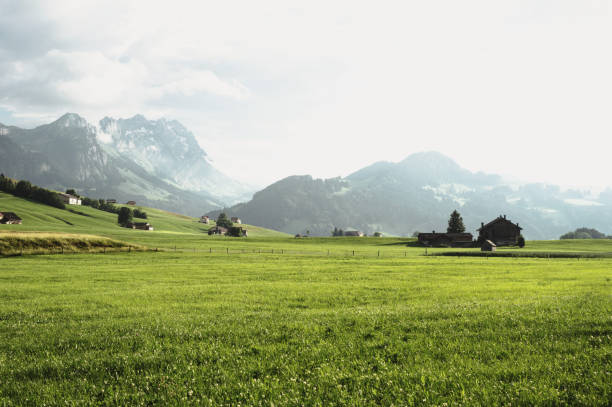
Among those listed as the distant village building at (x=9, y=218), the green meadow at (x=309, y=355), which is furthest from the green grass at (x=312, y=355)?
the distant village building at (x=9, y=218)

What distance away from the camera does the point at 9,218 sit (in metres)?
151

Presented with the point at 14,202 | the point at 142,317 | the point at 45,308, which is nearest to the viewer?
the point at 142,317

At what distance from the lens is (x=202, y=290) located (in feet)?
81.5

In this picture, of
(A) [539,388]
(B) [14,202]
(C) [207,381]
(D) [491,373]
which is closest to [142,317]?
(C) [207,381]

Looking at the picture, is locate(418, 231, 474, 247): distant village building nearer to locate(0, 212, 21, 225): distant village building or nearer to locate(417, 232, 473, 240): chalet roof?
locate(417, 232, 473, 240): chalet roof

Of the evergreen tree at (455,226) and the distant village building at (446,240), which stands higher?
the evergreen tree at (455,226)

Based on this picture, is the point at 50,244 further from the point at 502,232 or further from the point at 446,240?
the point at 502,232

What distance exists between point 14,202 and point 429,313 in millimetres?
237405

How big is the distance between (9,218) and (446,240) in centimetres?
18957

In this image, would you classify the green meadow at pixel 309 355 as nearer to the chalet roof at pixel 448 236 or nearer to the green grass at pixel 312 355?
the green grass at pixel 312 355

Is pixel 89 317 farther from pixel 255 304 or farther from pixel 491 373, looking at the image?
pixel 491 373

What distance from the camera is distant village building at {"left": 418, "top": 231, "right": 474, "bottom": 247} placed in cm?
14138

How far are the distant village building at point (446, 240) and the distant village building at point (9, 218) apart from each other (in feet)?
578

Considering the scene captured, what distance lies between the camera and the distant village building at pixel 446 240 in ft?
464
